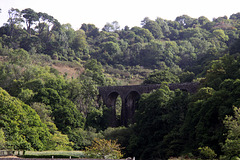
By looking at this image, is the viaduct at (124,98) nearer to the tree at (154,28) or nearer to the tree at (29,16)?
the tree at (29,16)

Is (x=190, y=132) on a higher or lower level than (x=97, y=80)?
lower

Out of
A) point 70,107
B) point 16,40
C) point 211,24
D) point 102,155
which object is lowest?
point 102,155

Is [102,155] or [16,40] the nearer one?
[102,155]

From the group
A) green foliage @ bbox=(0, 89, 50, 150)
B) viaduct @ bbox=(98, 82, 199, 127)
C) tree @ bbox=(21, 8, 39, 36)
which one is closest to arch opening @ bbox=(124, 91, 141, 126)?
viaduct @ bbox=(98, 82, 199, 127)

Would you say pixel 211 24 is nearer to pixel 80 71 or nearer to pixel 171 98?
pixel 80 71

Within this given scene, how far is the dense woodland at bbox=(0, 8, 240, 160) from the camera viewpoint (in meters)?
26.8

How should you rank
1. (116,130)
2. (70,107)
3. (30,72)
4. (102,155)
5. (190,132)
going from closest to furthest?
(102,155), (190,132), (116,130), (70,107), (30,72)

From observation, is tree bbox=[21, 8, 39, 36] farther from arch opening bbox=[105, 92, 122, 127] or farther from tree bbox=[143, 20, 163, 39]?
tree bbox=[143, 20, 163, 39]

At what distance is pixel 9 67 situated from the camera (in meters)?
50.9

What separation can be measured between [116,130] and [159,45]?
146 ft

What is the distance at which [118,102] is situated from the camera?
56844 millimetres

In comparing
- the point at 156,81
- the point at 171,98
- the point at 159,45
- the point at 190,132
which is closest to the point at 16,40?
the point at 159,45

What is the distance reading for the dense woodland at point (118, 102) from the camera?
26.8m

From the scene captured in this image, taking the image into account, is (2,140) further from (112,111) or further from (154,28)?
(154,28)
